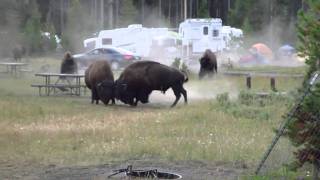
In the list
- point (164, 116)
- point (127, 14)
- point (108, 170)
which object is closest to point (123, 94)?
point (164, 116)

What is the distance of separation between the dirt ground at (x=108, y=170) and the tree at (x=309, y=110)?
1.24 m

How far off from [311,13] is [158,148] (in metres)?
4.60

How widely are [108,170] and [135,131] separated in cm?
480

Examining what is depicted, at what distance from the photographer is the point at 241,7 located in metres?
82.1

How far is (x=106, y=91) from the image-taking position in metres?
27.4

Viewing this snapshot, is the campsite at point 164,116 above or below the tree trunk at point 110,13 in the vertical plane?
below

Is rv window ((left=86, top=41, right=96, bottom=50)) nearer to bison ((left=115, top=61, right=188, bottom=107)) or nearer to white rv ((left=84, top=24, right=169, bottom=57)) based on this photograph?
white rv ((left=84, top=24, right=169, bottom=57))

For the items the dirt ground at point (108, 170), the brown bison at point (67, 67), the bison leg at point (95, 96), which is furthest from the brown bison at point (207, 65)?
the dirt ground at point (108, 170)

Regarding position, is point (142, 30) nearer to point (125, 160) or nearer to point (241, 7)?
point (241, 7)

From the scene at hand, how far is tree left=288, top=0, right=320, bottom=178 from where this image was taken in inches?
430

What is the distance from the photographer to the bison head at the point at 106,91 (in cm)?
2741

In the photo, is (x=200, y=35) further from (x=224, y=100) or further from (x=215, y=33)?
(x=224, y=100)

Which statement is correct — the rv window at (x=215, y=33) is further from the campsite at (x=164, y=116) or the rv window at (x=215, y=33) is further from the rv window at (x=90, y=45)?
the rv window at (x=90, y=45)

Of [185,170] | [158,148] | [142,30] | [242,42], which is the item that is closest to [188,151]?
[158,148]
